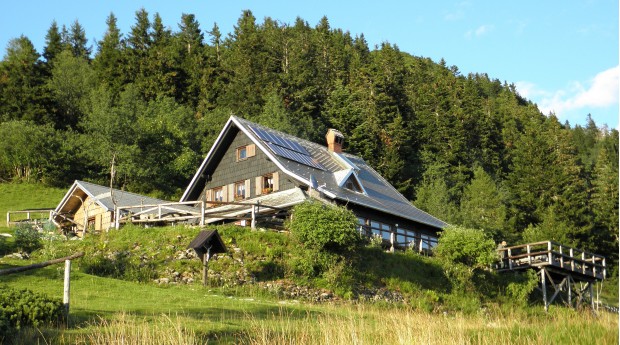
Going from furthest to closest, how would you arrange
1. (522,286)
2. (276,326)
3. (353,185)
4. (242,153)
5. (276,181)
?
(242,153), (353,185), (276,181), (522,286), (276,326)

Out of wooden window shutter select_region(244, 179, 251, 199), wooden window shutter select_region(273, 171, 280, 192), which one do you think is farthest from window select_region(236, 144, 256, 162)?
wooden window shutter select_region(273, 171, 280, 192)

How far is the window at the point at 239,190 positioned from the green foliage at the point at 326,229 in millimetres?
10797

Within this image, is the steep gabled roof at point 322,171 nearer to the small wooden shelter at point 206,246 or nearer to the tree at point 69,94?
the small wooden shelter at point 206,246

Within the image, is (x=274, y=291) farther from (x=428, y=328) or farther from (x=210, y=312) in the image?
(x=428, y=328)

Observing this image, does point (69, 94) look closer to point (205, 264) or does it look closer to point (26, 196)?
point (26, 196)

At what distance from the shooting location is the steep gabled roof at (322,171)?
39.5 m

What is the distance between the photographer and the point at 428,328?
1243 cm

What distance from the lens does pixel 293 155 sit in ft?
137

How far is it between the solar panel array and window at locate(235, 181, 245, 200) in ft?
9.45

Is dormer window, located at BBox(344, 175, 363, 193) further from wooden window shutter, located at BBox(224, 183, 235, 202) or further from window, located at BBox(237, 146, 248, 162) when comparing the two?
wooden window shutter, located at BBox(224, 183, 235, 202)

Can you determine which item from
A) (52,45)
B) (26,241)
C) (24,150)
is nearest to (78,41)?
(52,45)

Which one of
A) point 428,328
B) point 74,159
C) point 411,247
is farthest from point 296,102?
point 428,328

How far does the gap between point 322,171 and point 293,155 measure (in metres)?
1.73

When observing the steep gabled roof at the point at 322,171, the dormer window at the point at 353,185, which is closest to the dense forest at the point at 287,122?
the steep gabled roof at the point at 322,171
